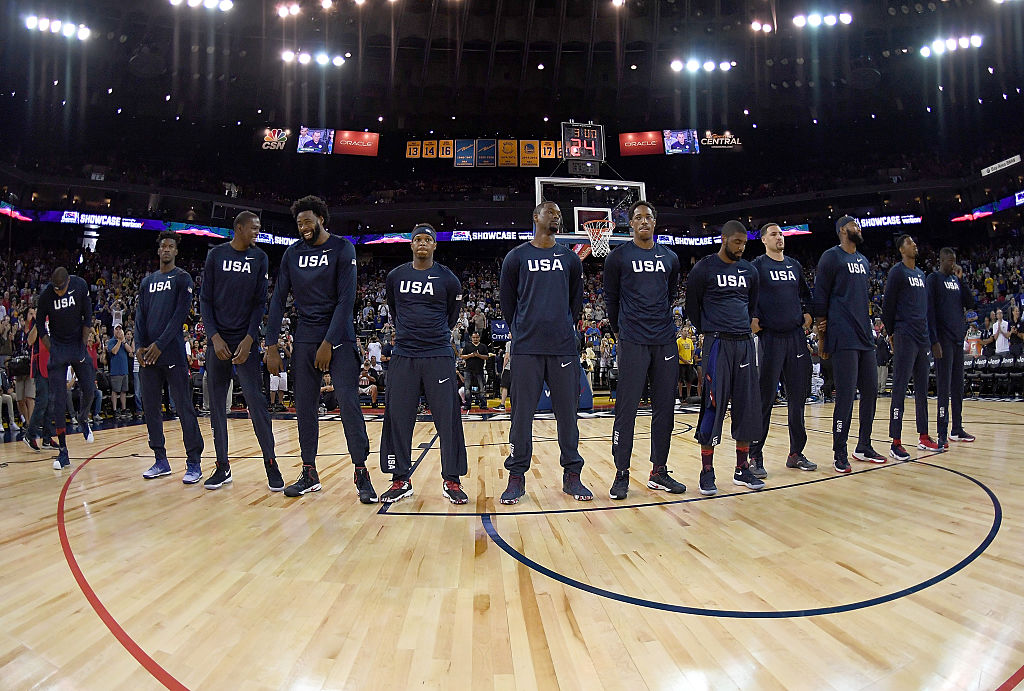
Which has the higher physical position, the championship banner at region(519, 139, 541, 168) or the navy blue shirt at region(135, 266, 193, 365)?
the championship banner at region(519, 139, 541, 168)

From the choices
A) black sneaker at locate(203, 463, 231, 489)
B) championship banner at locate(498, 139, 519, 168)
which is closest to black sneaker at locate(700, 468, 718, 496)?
black sneaker at locate(203, 463, 231, 489)

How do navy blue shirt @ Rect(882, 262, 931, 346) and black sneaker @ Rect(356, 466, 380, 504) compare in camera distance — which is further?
navy blue shirt @ Rect(882, 262, 931, 346)

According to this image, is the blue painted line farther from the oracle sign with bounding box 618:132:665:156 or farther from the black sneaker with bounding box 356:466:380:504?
the oracle sign with bounding box 618:132:665:156

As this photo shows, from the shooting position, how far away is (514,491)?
3.25 m

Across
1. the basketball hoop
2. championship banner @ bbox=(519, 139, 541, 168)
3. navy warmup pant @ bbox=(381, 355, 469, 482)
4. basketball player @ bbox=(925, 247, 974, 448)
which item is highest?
championship banner @ bbox=(519, 139, 541, 168)

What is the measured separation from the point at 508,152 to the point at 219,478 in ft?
76.0

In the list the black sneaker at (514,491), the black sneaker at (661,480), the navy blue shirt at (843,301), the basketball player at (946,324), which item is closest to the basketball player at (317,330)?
the black sneaker at (514,491)

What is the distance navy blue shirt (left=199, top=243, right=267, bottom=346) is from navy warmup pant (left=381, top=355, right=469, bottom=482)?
110 cm

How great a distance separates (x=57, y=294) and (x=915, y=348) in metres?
7.19

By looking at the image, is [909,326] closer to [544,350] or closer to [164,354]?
[544,350]

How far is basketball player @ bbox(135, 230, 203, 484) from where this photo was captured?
3980mm

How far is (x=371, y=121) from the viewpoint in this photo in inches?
1078

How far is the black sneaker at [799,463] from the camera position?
3982 millimetres

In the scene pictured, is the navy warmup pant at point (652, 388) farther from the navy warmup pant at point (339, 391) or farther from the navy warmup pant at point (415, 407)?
the navy warmup pant at point (339, 391)
